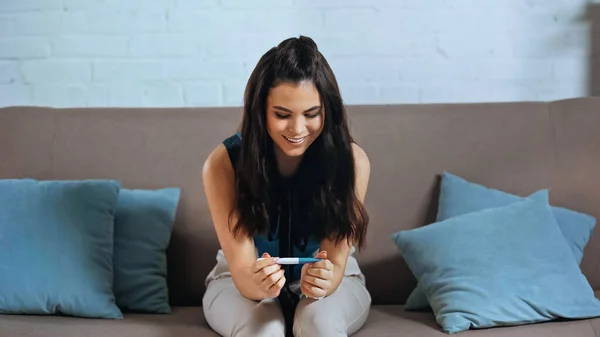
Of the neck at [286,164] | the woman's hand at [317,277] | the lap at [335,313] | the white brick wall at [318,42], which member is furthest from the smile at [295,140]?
the white brick wall at [318,42]

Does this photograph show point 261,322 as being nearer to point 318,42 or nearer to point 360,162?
point 360,162

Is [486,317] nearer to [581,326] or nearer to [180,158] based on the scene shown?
[581,326]

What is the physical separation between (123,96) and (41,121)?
15.1 inches

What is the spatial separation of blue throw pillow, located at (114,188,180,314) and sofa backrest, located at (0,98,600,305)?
0.24ft

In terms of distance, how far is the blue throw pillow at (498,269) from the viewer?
181cm

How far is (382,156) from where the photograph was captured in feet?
7.25

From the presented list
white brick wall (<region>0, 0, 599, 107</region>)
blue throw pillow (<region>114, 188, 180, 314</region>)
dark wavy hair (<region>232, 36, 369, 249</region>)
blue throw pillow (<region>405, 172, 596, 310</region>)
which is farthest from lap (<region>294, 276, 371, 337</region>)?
white brick wall (<region>0, 0, 599, 107</region>)

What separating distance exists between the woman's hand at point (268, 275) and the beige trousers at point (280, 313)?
0.07 metres

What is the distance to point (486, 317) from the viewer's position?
179 centimetres

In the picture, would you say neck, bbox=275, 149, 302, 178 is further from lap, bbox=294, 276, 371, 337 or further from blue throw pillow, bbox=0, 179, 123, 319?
blue throw pillow, bbox=0, 179, 123, 319

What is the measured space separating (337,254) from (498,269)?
42cm

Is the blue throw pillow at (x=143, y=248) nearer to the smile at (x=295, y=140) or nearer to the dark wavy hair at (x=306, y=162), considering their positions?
the dark wavy hair at (x=306, y=162)

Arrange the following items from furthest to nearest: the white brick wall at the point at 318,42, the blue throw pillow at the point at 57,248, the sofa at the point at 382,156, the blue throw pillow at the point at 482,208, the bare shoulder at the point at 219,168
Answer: the white brick wall at the point at 318,42 → the sofa at the point at 382,156 → the blue throw pillow at the point at 482,208 → the blue throw pillow at the point at 57,248 → the bare shoulder at the point at 219,168

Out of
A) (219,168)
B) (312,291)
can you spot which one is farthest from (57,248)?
(312,291)
